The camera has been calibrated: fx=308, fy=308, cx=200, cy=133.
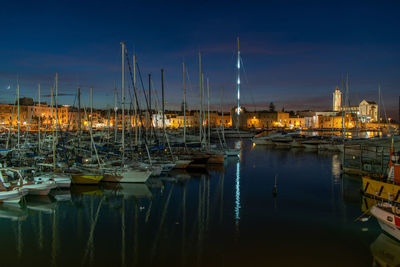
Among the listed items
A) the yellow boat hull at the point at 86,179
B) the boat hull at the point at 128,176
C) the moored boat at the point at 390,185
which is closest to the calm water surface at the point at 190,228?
the boat hull at the point at 128,176

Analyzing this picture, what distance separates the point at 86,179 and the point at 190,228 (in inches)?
426

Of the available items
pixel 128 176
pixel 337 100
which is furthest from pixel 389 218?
pixel 337 100

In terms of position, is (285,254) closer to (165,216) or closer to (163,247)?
(163,247)

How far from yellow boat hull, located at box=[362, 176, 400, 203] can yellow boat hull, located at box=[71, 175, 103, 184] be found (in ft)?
54.3

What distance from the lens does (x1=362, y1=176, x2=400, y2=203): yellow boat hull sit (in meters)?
14.1

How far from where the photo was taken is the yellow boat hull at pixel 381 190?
14079 millimetres

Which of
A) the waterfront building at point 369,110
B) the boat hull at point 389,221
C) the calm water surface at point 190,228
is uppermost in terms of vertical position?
the waterfront building at point 369,110

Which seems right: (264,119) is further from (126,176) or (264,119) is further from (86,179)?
(86,179)

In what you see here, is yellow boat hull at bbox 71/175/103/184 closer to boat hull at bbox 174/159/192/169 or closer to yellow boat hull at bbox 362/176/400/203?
boat hull at bbox 174/159/192/169

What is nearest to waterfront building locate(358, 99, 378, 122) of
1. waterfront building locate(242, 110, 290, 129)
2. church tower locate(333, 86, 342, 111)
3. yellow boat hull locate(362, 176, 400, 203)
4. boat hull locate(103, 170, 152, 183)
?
church tower locate(333, 86, 342, 111)

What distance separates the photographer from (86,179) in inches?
824

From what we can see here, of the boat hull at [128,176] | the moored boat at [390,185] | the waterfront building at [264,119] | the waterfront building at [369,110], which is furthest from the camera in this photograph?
the waterfront building at [369,110]

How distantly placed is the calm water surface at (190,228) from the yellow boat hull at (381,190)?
3.27ft

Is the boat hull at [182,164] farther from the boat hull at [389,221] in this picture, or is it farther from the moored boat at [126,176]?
the boat hull at [389,221]
